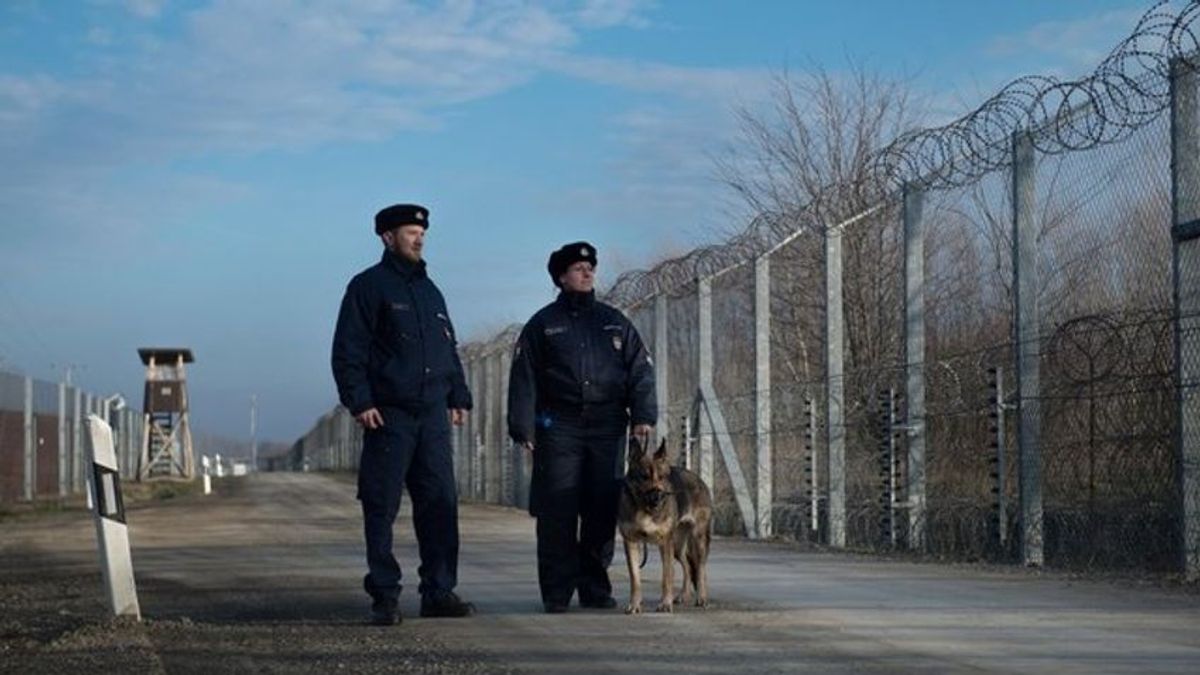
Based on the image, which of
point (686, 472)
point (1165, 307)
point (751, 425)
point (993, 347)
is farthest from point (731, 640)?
point (751, 425)

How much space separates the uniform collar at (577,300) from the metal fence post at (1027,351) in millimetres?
3825

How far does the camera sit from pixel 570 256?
10.6 meters

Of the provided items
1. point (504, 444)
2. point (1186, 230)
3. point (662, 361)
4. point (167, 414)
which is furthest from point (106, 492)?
point (167, 414)

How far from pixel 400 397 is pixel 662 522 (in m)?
1.59

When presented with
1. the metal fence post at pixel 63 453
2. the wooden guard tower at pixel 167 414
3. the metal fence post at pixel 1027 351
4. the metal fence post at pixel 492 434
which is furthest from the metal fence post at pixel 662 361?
the wooden guard tower at pixel 167 414

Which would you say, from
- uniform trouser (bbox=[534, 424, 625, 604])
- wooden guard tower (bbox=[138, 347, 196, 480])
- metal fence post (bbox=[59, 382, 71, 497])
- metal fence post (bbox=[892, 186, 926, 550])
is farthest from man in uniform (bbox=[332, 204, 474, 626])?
wooden guard tower (bbox=[138, 347, 196, 480])

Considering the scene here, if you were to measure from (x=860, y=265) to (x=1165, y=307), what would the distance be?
6.91m

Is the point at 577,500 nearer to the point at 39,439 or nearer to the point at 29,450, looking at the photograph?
the point at 29,450

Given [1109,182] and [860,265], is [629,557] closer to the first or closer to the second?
[1109,182]

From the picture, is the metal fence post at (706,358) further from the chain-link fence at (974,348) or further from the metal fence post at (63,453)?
the metal fence post at (63,453)

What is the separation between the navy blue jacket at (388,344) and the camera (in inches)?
386

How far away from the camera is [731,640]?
28.6 ft

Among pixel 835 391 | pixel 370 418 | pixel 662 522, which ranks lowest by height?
pixel 662 522

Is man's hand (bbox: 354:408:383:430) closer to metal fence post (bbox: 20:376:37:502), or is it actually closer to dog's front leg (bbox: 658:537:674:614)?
dog's front leg (bbox: 658:537:674:614)
